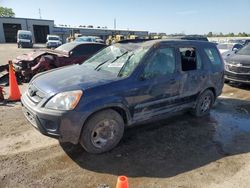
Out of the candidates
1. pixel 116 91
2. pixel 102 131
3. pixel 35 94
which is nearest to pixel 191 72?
pixel 116 91

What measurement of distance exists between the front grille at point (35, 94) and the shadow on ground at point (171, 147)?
0.97 metres

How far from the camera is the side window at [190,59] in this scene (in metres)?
5.03

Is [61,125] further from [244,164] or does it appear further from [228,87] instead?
[228,87]

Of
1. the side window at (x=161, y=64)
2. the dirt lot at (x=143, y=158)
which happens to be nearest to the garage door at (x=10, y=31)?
the dirt lot at (x=143, y=158)

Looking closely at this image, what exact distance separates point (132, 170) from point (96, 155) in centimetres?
70

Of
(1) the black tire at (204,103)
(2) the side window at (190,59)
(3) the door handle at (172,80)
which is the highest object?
(2) the side window at (190,59)

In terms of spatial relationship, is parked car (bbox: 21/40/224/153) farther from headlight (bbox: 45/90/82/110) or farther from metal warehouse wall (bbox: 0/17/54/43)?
metal warehouse wall (bbox: 0/17/54/43)

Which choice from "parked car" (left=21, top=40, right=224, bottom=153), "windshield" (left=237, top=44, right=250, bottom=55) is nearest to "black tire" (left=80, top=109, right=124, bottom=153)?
"parked car" (left=21, top=40, right=224, bottom=153)

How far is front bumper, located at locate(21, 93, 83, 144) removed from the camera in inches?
135

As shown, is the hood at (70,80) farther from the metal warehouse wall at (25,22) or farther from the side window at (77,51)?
the metal warehouse wall at (25,22)

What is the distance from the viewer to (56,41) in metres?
33.6

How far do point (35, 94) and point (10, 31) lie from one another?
5448 centimetres

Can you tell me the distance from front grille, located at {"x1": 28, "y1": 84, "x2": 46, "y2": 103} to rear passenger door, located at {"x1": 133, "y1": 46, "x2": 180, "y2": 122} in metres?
1.51

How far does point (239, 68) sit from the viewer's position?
865 cm
